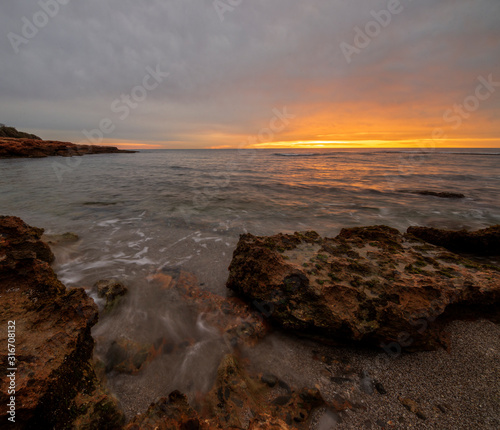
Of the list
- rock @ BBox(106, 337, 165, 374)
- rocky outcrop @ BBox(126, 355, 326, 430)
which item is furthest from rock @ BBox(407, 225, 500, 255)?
rock @ BBox(106, 337, 165, 374)

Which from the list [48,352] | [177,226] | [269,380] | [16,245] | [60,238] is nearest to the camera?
[48,352]

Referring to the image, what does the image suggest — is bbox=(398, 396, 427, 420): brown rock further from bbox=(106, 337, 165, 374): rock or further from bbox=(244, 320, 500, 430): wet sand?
bbox=(106, 337, 165, 374): rock

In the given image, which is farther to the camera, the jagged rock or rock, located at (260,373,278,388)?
the jagged rock

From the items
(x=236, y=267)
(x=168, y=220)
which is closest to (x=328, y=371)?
(x=236, y=267)

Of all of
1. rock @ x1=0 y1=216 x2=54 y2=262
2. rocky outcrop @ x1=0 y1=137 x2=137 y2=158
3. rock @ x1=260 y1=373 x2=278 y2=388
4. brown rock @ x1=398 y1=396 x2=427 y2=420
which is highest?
rocky outcrop @ x1=0 y1=137 x2=137 y2=158

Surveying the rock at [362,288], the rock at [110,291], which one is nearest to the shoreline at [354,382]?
the rock at [362,288]

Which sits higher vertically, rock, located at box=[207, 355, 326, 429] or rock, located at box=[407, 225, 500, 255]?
rock, located at box=[407, 225, 500, 255]

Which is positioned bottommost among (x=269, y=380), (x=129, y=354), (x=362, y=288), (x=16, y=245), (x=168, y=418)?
(x=129, y=354)

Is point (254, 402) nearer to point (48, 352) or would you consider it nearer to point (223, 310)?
point (223, 310)

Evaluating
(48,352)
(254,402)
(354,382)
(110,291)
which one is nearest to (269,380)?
(254,402)

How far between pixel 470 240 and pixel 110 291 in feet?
26.0

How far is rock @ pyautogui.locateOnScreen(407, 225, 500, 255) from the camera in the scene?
4898mm

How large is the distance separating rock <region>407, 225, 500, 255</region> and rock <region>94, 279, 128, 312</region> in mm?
7155

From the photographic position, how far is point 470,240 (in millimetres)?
5012
